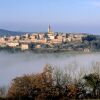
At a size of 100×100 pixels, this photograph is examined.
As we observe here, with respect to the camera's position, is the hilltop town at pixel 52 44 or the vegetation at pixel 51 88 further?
the hilltop town at pixel 52 44

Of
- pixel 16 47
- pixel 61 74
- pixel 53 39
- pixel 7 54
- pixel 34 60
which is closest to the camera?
pixel 61 74

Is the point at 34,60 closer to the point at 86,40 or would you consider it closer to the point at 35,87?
the point at 86,40

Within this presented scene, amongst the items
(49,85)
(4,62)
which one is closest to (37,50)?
(4,62)

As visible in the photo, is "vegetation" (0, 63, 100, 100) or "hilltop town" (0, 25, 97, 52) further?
"hilltop town" (0, 25, 97, 52)

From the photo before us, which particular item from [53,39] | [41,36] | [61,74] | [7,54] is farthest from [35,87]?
[41,36]

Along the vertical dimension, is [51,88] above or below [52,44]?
above

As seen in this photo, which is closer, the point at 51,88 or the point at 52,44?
the point at 51,88

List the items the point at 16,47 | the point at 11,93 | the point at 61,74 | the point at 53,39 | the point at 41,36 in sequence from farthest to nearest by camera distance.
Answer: the point at 41,36 → the point at 53,39 → the point at 16,47 → the point at 61,74 → the point at 11,93

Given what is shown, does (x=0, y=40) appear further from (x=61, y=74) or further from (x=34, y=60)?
(x=61, y=74)

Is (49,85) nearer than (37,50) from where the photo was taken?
Yes
